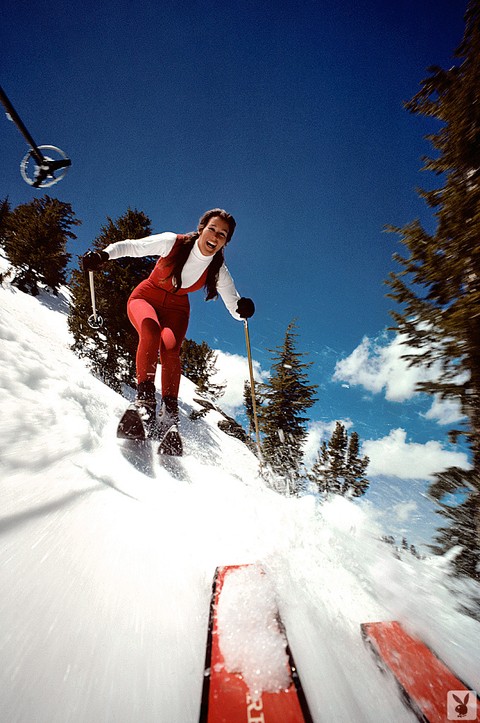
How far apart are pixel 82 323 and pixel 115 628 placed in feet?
38.0

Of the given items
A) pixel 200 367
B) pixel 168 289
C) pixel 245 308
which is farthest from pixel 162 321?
pixel 200 367

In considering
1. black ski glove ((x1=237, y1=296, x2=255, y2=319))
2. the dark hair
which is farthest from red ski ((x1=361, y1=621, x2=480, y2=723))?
black ski glove ((x1=237, y1=296, x2=255, y2=319))

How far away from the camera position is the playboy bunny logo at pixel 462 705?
2.60ft

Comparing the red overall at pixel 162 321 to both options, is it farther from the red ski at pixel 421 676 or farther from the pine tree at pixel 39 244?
the pine tree at pixel 39 244

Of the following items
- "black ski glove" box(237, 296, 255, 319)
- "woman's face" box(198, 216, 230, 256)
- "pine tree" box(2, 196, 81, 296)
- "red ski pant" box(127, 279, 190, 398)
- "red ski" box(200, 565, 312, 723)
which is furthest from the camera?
"pine tree" box(2, 196, 81, 296)

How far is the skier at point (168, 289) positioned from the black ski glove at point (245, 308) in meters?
0.58

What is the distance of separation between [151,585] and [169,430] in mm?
1797

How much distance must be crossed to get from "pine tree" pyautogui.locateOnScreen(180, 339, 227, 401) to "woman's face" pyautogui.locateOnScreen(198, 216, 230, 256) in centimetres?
1659

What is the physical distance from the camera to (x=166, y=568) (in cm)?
121

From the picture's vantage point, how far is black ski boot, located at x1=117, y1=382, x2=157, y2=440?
8.52 feet

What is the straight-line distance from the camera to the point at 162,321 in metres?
3.33

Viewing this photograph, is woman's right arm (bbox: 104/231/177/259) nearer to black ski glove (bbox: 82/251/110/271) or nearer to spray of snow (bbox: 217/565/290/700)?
black ski glove (bbox: 82/251/110/271)

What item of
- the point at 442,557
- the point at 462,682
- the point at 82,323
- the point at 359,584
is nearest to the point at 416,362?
the point at 442,557

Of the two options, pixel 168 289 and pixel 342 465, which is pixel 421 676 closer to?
pixel 168 289
